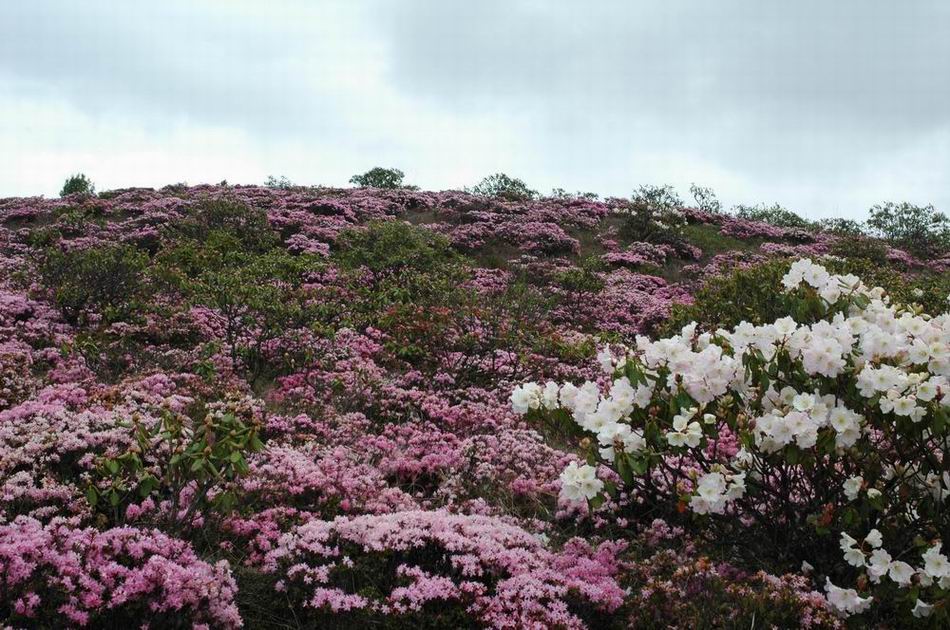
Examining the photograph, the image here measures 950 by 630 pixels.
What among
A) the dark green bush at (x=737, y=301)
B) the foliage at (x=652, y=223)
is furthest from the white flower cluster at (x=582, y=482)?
the foliage at (x=652, y=223)

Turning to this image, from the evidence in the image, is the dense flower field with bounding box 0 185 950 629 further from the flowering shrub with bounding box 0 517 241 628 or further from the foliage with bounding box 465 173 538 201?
the foliage with bounding box 465 173 538 201

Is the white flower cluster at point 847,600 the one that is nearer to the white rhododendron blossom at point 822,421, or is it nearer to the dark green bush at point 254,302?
the white rhododendron blossom at point 822,421

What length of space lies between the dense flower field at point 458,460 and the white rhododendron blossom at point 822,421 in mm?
18

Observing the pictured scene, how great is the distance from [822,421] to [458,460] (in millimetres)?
4161

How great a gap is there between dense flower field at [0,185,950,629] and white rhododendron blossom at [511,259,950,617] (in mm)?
18

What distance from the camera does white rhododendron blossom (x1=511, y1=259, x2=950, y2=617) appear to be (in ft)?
11.1

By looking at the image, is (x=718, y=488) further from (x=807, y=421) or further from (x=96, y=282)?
(x=96, y=282)

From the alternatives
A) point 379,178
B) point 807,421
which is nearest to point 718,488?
point 807,421

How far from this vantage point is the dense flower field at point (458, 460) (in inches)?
141

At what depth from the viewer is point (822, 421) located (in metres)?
3.38

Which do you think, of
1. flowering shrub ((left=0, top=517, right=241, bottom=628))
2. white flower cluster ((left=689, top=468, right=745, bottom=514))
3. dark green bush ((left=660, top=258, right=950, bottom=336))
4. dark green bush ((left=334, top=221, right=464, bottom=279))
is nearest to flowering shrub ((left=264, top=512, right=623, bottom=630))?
flowering shrub ((left=0, top=517, right=241, bottom=628))

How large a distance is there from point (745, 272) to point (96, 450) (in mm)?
9148

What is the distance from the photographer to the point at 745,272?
10250 millimetres

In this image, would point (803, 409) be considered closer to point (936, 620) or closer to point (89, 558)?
point (936, 620)
